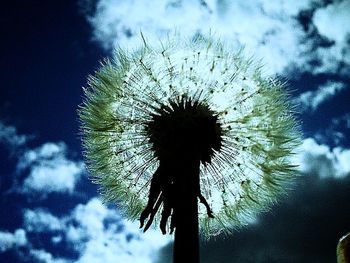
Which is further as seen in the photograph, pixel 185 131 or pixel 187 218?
pixel 185 131

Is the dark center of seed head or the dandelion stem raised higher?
the dark center of seed head

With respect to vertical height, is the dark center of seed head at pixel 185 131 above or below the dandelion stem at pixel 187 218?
above

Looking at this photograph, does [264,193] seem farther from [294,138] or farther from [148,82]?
[148,82]

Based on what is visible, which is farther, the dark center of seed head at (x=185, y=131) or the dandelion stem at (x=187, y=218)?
the dark center of seed head at (x=185, y=131)

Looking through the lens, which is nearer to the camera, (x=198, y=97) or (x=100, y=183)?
(x=198, y=97)

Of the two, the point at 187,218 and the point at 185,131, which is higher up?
the point at 185,131

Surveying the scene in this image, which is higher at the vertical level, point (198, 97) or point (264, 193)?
point (198, 97)

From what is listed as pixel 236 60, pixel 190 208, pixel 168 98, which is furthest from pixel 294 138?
pixel 190 208

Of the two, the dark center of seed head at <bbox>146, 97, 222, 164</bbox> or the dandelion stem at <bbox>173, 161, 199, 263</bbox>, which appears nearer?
the dandelion stem at <bbox>173, 161, 199, 263</bbox>
